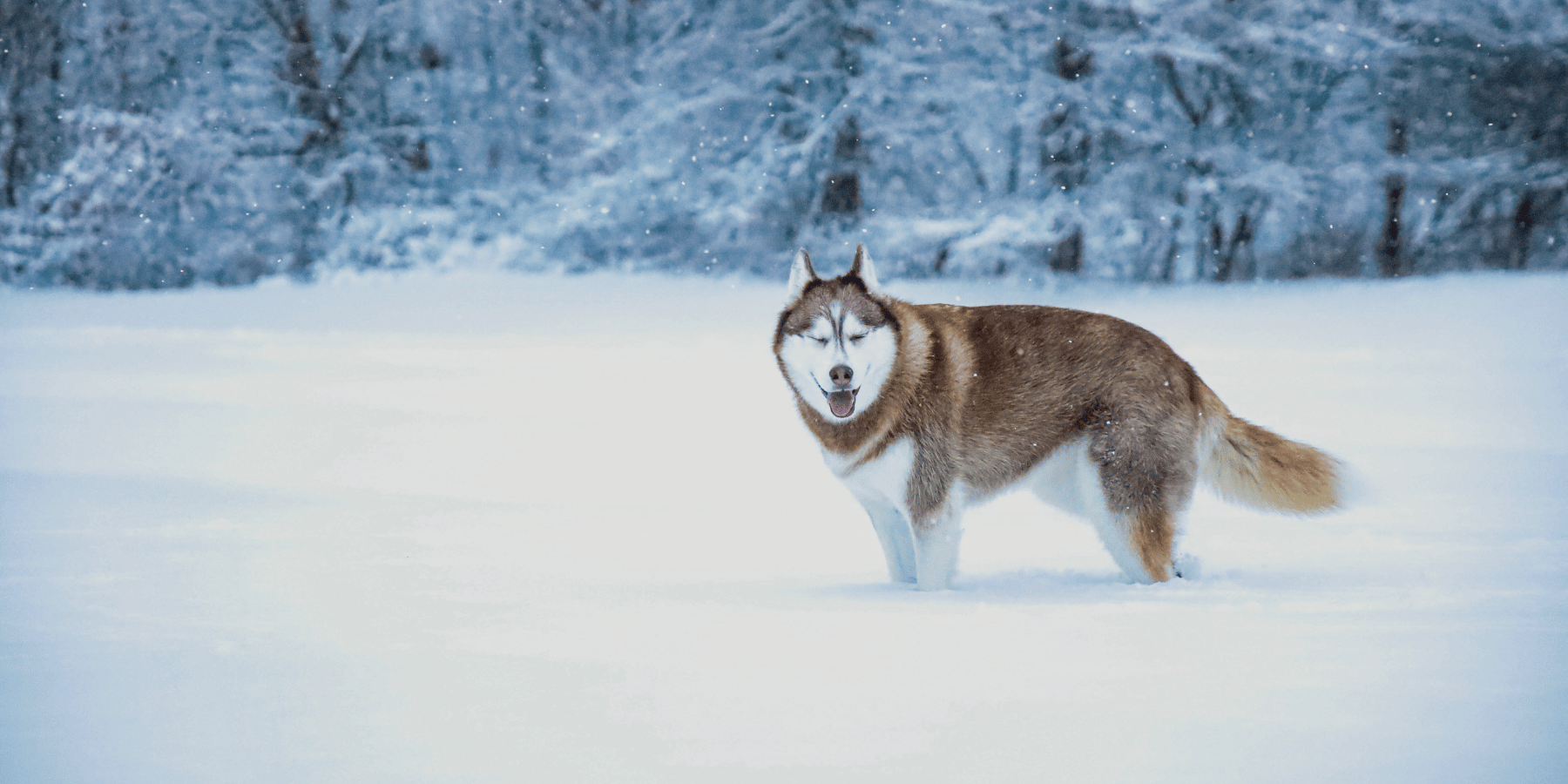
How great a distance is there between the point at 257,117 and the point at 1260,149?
12505 mm

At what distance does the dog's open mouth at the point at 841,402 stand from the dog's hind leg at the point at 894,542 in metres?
0.54

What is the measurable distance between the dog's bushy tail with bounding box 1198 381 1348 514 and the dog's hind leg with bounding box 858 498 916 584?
1.11m

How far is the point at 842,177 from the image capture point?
14680 mm

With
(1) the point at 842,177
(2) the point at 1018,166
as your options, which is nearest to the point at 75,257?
(1) the point at 842,177

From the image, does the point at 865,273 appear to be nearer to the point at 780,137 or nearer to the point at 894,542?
the point at 894,542

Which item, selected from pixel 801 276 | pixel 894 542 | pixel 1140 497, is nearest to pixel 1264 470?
pixel 1140 497

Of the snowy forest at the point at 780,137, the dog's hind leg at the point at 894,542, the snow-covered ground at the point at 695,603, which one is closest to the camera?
the snow-covered ground at the point at 695,603

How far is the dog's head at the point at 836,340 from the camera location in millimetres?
4121

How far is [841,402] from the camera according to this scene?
4117 mm

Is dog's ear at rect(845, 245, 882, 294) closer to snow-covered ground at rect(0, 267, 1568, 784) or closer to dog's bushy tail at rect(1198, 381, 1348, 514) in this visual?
snow-covered ground at rect(0, 267, 1568, 784)

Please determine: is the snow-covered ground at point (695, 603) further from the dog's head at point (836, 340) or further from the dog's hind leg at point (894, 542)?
the dog's head at point (836, 340)

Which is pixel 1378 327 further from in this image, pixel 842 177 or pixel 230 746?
pixel 230 746

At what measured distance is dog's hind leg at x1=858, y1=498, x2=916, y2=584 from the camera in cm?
455

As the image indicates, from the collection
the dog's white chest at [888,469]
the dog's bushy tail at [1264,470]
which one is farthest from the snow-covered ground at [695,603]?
the dog's white chest at [888,469]
